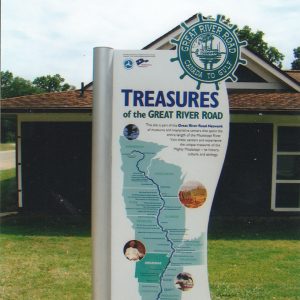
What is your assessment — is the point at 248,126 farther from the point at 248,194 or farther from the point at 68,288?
the point at 68,288

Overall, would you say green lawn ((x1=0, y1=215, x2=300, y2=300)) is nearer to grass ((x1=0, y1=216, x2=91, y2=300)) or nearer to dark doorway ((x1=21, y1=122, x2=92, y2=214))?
grass ((x1=0, y1=216, x2=91, y2=300))

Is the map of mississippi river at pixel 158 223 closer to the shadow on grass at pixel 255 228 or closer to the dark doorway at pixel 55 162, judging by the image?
the shadow on grass at pixel 255 228

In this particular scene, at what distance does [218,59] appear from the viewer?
3279 mm

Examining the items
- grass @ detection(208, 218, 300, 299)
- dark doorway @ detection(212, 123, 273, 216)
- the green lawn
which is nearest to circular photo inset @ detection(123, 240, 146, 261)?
the green lawn

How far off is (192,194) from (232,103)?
6.74 m

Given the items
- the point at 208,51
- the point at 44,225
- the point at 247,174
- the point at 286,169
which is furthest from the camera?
the point at 286,169

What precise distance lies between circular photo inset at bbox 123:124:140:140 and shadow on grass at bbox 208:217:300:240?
5214mm

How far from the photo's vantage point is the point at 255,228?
8977mm

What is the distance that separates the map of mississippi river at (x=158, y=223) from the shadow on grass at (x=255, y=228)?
4836 millimetres

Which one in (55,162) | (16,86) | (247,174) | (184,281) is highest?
(16,86)

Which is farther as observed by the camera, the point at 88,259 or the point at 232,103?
the point at 232,103

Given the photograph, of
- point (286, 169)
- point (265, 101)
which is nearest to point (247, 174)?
point (286, 169)

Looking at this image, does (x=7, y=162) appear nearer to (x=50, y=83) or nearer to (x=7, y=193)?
(x=7, y=193)

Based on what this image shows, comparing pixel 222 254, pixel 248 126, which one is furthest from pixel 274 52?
pixel 222 254
